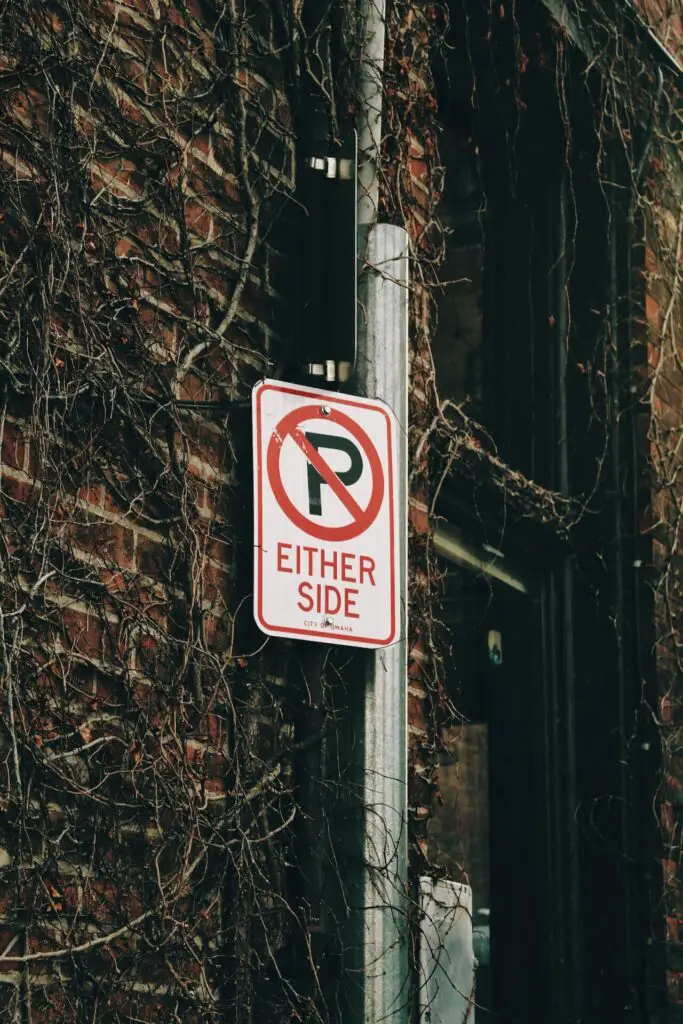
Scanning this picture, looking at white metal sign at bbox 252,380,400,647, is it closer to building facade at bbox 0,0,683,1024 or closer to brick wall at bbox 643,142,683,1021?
building facade at bbox 0,0,683,1024

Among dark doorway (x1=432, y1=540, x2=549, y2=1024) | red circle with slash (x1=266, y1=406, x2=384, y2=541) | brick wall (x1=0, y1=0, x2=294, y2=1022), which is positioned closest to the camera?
brick wall (x1=0, y1=0, x2=294, y2=1022)

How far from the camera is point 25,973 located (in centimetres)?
293

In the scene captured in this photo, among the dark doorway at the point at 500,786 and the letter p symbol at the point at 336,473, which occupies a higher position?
the letter p symbol at the point at 336,473

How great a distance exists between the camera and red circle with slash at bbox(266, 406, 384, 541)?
3529 millimetres

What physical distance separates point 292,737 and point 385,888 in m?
0.40

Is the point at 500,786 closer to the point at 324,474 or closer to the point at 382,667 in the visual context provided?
the point at 382,667

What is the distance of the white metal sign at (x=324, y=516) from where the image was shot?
3.50m

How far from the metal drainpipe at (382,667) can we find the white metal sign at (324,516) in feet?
0.21

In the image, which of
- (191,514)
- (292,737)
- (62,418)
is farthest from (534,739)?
(62,418)

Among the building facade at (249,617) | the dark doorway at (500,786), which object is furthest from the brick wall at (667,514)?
the dark doorway at (500,786)

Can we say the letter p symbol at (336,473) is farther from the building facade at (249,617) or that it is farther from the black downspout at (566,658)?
the black downspout at (566,658)

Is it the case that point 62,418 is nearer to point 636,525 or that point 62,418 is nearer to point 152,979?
point 152,979

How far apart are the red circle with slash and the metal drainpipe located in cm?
10

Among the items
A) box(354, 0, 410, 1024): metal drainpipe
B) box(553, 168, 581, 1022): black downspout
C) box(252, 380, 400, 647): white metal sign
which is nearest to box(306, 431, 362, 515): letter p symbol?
box(252, 380, 400, 647): white metal sign
